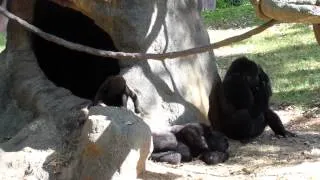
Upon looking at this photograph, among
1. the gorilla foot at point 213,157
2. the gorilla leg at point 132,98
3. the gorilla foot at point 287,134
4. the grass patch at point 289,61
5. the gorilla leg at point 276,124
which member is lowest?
→ the grass patch at point 289,61

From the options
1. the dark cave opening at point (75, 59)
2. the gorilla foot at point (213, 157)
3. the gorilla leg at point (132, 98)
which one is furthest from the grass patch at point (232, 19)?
the gorilla foot at point (213, 157)

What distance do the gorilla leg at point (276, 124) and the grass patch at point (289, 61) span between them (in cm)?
173

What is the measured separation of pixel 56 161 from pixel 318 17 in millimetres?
2563

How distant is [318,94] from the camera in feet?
31.3

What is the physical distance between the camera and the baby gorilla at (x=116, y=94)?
628 cm

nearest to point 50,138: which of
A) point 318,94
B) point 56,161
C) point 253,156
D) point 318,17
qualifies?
point 56,161

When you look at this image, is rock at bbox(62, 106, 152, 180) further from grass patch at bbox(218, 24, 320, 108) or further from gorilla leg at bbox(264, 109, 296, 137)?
grass patch at bbox(218, 24, 320, 108)

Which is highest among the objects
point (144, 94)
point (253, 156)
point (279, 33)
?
point (144, 94)

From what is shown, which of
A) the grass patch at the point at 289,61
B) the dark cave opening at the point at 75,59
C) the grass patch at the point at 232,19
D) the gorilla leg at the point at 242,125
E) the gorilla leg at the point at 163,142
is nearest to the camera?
the gorilla leg at the point at 163,142

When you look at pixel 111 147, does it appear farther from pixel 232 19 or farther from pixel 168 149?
pixel 232 19

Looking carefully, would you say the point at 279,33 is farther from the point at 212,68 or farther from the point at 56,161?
the point at 56,161

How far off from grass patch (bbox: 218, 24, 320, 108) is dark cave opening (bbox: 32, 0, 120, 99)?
8.50 feet

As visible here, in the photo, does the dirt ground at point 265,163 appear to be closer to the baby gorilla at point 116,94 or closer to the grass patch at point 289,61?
the baby gorilla at point 116,94

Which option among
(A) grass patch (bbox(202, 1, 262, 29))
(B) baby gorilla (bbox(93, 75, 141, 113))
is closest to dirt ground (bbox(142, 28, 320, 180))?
(B) baby gorilla (bbox(93, 75, 141, 113))
